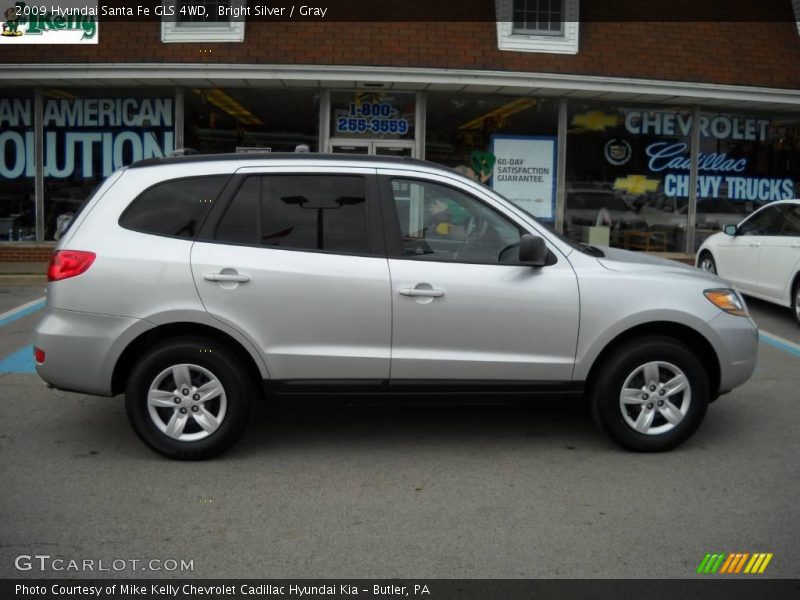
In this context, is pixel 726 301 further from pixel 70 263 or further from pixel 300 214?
pixel 70 263

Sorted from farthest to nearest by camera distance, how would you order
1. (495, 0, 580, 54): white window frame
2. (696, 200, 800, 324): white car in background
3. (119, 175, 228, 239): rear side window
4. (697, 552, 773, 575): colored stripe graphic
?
(495, 0, 580, 54): white window frame
(696, 200, 800, 324): white car in background
(119, 175, 228, 239): rear side window
(697, 552, 773, 575): colored stripe graphic

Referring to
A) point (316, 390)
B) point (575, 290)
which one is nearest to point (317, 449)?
point (316, 390)

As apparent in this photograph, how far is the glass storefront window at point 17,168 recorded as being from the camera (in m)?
14.3

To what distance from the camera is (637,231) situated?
1523 centimetres

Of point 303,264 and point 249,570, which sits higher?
point 303,264

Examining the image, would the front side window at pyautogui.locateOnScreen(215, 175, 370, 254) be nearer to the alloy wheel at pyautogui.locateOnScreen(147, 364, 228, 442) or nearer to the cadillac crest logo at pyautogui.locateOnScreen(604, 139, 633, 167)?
the alloy wheel at pyautogui.locateOnScreen(147, 364, 228, 442)

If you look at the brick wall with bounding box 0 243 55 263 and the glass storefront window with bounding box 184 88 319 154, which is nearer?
the brick wall with bounding box 0 243 55 263

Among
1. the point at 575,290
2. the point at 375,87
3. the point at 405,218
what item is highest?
the point at 375,87

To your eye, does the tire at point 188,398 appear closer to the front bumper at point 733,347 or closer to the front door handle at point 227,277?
the front door handle at point 227,277

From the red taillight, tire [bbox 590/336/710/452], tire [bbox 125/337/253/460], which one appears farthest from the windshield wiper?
the red taillight

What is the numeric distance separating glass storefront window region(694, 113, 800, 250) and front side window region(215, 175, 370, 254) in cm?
1151

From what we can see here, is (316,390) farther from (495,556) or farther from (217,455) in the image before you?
(495,556)

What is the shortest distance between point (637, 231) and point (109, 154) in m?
9.29

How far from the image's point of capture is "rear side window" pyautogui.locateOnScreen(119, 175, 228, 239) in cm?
527
